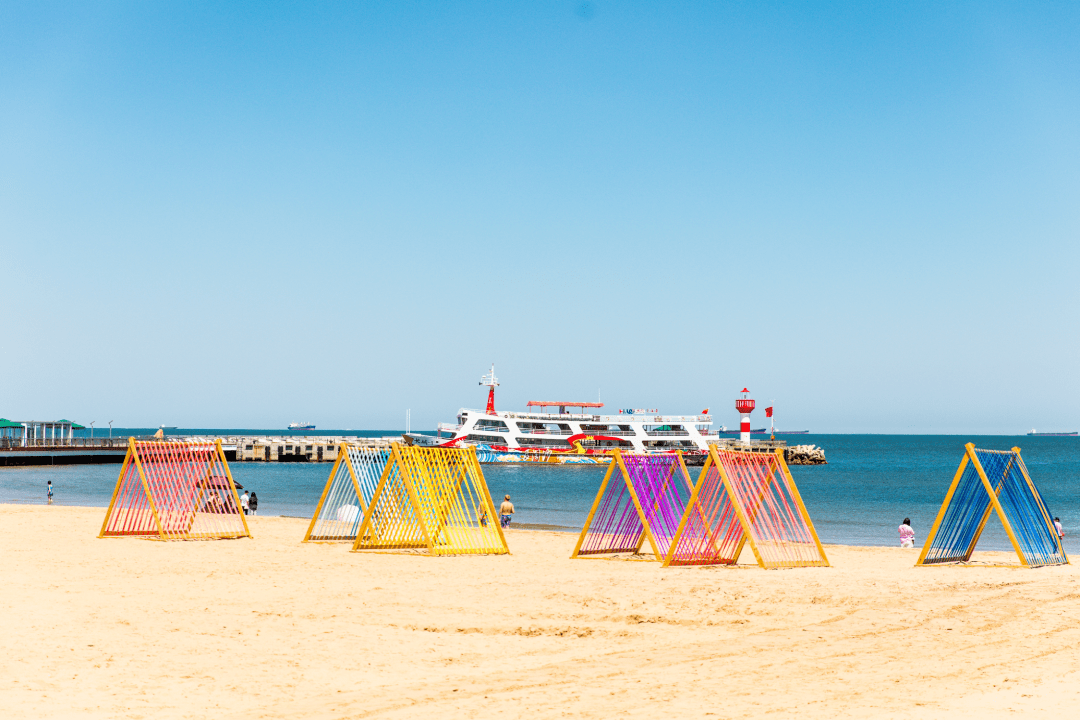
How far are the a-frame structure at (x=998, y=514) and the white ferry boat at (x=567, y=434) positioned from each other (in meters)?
48.2

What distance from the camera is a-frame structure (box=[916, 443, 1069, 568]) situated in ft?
47.3

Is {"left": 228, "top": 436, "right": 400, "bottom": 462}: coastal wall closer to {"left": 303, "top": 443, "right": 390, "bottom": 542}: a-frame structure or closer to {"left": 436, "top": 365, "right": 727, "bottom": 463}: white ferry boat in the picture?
{"left": 436, "top": 365, "right": 727, "bottom": 463}: white ferry boat

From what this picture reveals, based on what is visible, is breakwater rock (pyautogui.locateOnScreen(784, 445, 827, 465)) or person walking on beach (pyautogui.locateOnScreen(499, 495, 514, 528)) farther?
breakwater rock (pyautogui.locateOnScreen(784, 445, 827, 465))

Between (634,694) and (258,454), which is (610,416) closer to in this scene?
(258,454)

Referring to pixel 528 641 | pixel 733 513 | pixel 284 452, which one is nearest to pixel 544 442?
pixel 284 452

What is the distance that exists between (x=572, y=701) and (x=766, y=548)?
29.4ft

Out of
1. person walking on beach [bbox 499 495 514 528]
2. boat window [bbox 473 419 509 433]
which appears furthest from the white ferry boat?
person walking on beach [bbox 499 495 514 528]

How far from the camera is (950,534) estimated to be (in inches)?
589

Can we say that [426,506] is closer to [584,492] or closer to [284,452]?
[584,492]

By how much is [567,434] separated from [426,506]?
4857 centimetres

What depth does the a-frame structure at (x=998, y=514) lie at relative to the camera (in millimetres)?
14406

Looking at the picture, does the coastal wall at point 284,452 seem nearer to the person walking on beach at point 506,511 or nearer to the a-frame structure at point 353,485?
the person walking on beach at point 506,511

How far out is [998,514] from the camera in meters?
14.7

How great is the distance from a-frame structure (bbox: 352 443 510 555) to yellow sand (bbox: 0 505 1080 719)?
169cm
